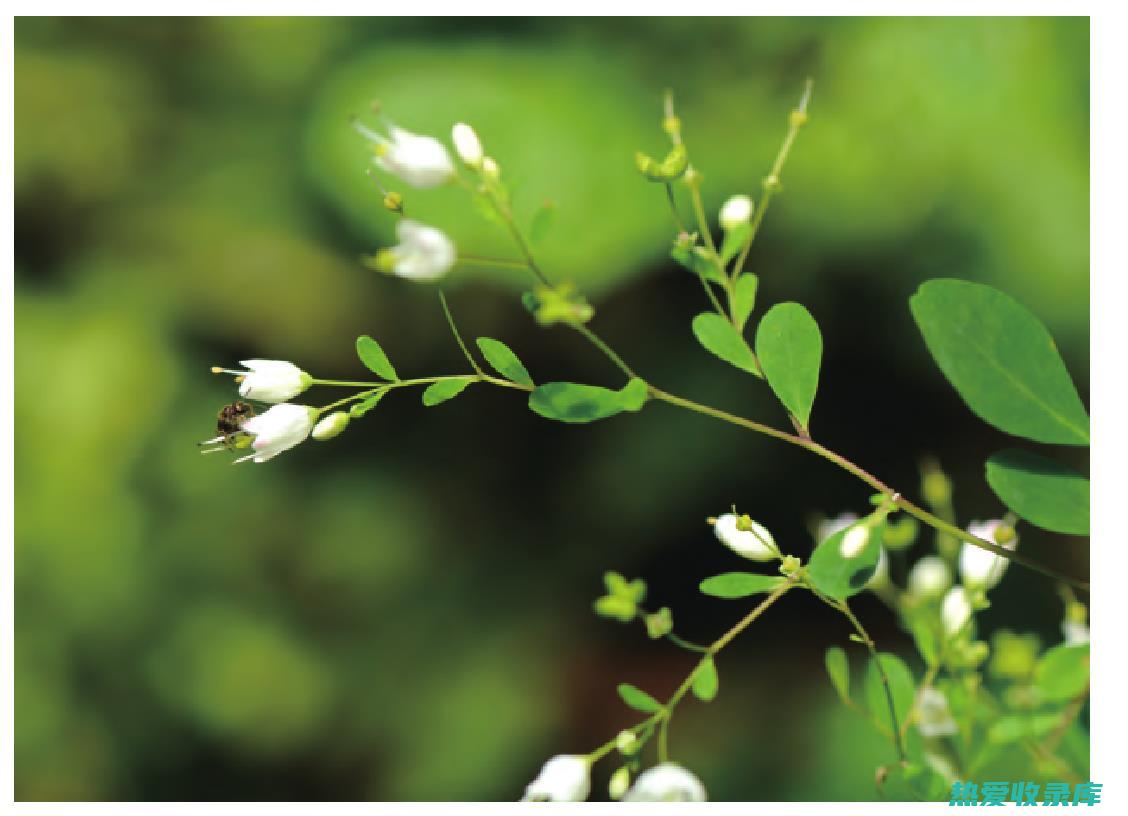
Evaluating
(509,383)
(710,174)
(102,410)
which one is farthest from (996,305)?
(102,410)

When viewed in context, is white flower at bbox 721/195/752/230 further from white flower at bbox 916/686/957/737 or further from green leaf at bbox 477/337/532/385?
white flower at bbox 916/686/957/737

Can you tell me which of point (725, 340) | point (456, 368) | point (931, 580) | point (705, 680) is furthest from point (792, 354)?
point (456, 368)

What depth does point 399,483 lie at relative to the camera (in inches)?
69.0

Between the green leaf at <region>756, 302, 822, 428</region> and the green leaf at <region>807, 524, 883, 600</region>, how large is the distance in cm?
6

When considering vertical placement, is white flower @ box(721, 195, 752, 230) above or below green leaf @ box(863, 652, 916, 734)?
above

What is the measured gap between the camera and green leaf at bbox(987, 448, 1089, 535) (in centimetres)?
46

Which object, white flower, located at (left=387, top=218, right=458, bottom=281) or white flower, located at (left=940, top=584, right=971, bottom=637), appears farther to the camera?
white flower, located at (left=940, top=584, right=971, bottom=637)

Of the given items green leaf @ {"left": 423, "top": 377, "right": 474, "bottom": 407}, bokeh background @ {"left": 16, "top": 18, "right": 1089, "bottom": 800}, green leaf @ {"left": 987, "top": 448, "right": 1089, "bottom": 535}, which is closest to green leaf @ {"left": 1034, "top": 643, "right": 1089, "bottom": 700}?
green leaf @ {"left": 987, "top": 448, "right": 1089, "bottom": 535}

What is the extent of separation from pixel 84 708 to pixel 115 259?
70cm

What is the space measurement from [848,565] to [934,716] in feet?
0.74

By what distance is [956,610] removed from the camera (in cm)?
61

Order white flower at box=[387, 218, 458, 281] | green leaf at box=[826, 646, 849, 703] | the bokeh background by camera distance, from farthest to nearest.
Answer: the bokeh background
green leaf at box=[826, 646, 849, 703]
white flower at box=[387, 218, 458, 281]

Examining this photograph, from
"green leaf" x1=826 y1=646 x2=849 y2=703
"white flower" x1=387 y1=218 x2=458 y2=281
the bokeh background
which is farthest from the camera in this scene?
the bokeh background

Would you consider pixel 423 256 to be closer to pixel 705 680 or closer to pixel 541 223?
pixel 541 223
